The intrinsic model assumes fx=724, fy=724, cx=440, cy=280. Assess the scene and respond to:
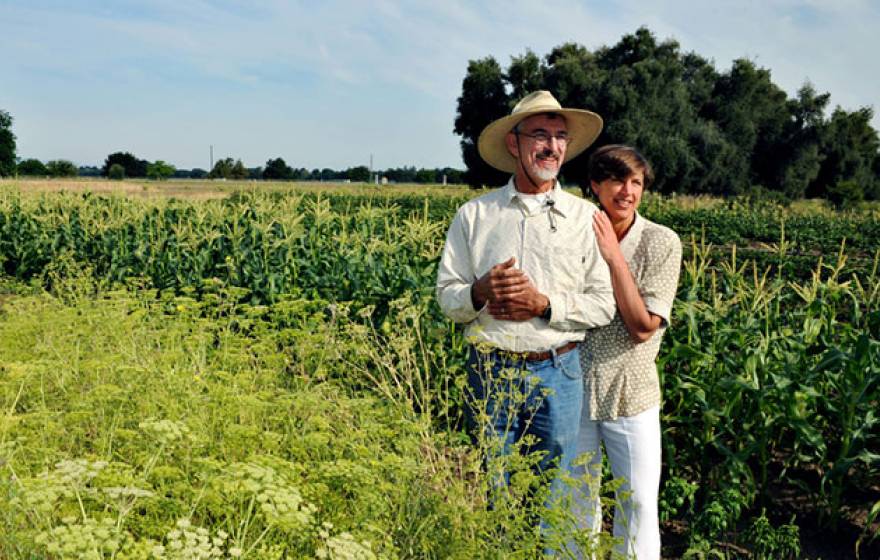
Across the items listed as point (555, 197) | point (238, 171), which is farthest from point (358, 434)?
point (238, 171)

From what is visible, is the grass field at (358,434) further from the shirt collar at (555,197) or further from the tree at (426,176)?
the tree at (426,176)

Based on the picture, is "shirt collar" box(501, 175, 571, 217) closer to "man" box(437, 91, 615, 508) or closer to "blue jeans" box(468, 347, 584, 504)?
"man" box(437, 91, 615, 508)

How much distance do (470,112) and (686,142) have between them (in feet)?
47.0

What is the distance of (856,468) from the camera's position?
4.66 meters

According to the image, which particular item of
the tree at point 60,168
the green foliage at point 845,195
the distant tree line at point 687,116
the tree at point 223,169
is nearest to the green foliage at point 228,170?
the tree at point 223,169

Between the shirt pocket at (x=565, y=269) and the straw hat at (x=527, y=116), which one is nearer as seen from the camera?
the shirt pocket at (x=565, y=269)

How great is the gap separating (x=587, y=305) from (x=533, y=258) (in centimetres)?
33

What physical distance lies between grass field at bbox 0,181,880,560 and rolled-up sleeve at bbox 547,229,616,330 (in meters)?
0.71

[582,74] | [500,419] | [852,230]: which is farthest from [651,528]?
[582,74]

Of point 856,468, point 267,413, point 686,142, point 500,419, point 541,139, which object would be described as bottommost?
point 856,468

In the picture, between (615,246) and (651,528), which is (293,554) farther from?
(615,246)

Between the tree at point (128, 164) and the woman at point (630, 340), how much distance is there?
119m

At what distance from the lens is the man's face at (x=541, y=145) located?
10.5 feet

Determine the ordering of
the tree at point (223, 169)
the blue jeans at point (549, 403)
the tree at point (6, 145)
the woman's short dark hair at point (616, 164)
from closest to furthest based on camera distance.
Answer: the woman's short dark hair at point (616, 164) → the blue jeans at point (549, 403) → the tree at point (6, 145) → the tree at point (223, 169)
